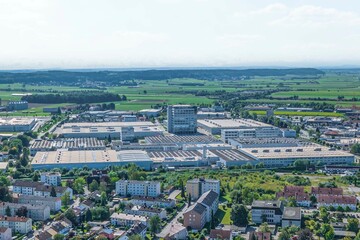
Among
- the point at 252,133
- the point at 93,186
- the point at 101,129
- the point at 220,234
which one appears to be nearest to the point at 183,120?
the point at 252,133

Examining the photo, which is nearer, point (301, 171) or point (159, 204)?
point (159, 204)

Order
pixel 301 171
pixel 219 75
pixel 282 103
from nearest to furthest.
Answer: pixel 301 171 < pixel 282 103 < pixel 219 75

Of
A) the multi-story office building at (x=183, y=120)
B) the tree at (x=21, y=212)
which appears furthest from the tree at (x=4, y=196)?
the multi-story office building at (x=183, y=120)

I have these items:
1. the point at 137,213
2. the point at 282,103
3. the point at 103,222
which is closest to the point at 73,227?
the point at 103,222

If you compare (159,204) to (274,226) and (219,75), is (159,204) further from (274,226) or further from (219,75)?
(219,75)

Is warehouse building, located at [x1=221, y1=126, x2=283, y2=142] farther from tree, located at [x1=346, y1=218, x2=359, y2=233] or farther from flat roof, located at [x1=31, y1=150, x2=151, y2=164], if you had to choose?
tree, located at [x1=346, y1=218, x2=359, y2=233]

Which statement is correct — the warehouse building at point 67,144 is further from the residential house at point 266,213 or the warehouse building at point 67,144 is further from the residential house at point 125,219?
the residential house at point 266,213

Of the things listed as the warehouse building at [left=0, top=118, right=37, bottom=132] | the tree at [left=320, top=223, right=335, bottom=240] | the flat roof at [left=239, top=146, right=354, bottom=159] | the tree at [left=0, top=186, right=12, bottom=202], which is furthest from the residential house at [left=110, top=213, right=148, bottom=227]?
the warehouse building at [left=0, top=118, right=37, bottom=132]
